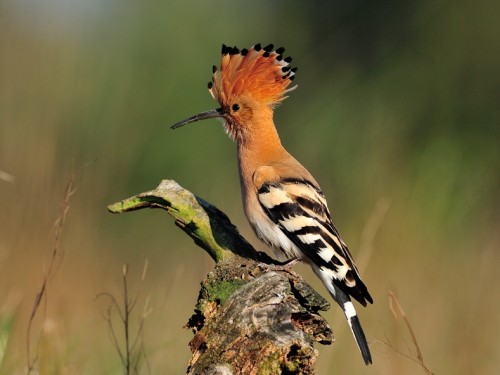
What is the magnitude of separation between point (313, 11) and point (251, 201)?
4722 millimetres

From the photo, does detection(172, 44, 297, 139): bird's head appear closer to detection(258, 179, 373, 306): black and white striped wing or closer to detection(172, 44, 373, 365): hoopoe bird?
detection(172, 44, 373, 365): hoopoe bird

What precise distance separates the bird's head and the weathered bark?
0.80m

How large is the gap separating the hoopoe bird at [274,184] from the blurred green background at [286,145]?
20cm

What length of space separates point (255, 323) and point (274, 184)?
925 mm

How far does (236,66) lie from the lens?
266cm

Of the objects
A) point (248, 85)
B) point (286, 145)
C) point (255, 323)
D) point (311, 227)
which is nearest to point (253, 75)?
point (248, 85)

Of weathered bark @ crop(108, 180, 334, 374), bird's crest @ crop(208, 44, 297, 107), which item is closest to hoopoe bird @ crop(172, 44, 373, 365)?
bird's crest @ crop(208, 44, 297, 107)

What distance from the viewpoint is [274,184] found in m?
2.59

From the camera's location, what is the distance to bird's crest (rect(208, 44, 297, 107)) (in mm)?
2627

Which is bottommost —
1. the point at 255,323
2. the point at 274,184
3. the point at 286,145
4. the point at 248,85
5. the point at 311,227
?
the point at 255,323

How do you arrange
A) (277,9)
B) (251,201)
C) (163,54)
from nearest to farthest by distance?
(251,201)
(163,54)
(277,9)

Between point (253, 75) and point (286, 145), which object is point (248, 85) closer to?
point (253, 75)

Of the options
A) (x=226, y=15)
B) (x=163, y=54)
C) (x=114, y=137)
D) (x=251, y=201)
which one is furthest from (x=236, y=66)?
(x=226, y=15)

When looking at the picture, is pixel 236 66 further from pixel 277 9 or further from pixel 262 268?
pixel 277 9
